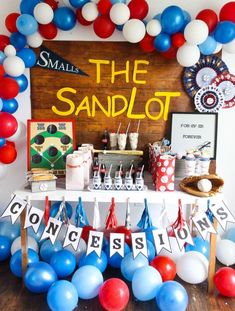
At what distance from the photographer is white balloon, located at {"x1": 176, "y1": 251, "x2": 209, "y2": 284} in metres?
2.34

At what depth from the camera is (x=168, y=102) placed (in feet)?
9.31

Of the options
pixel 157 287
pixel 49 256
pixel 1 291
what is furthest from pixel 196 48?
pixel 1 291

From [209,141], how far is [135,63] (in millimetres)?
865

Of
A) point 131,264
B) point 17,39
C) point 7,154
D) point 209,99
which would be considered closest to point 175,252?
point 131,264

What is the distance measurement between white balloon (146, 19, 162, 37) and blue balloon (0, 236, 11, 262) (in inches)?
74.9

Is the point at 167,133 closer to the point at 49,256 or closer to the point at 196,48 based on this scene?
the point at 196,48

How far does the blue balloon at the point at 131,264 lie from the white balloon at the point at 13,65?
1537 millimetres

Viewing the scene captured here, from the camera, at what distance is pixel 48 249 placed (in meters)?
2.54

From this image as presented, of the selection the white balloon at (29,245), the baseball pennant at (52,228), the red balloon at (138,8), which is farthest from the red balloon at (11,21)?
the white balloon at (29,245)

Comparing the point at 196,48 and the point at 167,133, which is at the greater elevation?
the point at 196,48

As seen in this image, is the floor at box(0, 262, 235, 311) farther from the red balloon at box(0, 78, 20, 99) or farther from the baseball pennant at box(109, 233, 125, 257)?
the red balloon at box(0, 78, 20, 99)

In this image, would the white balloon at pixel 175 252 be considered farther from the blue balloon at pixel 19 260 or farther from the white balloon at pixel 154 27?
the white balloon at pixel 154 27

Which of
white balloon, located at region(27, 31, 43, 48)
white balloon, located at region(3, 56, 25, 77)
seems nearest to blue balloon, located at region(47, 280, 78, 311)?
white balloon, located at region(3, 56, 25, 77)

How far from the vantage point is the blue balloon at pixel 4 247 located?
2697 millimetres
